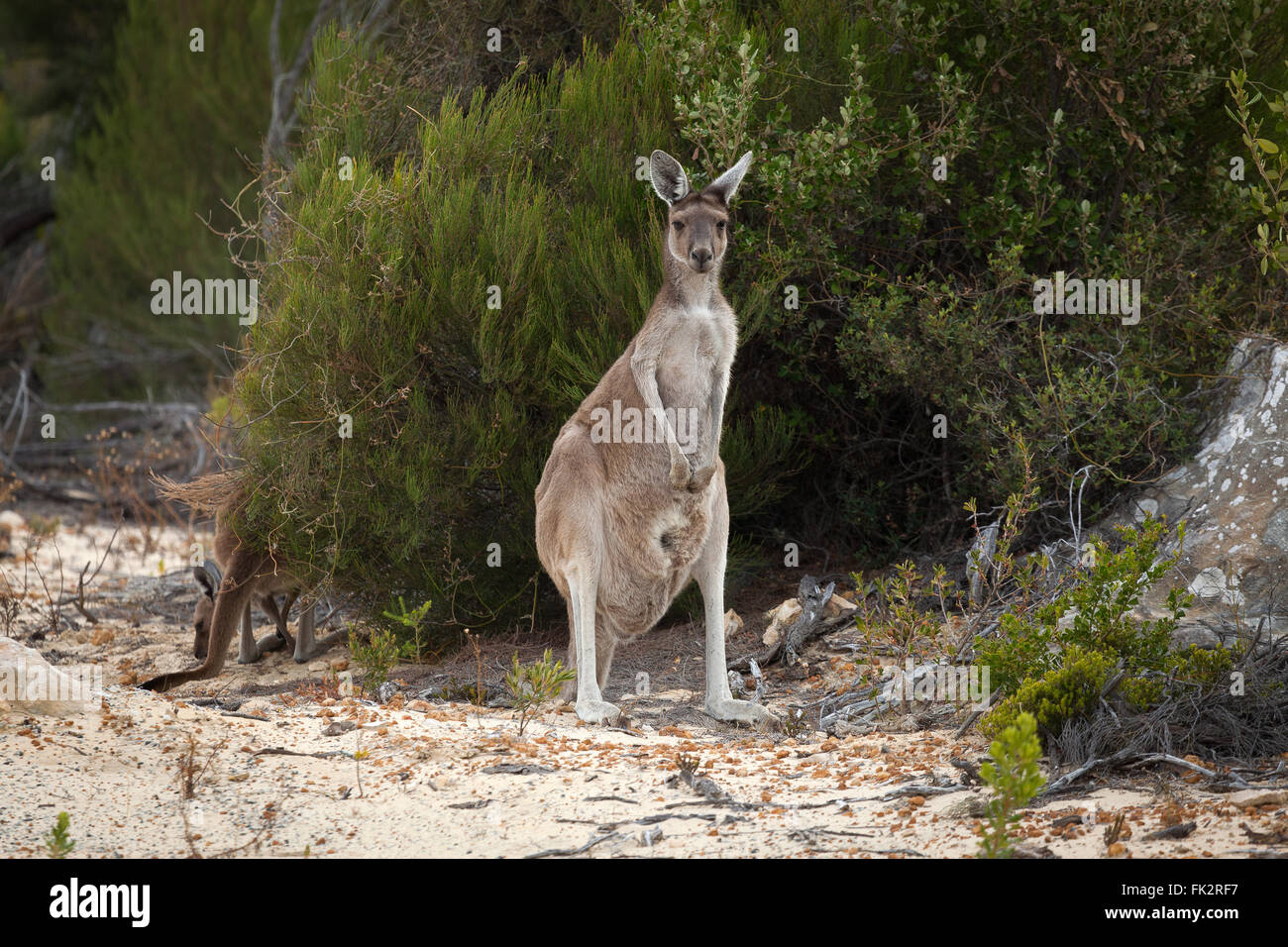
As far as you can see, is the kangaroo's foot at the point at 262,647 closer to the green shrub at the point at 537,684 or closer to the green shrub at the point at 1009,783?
the green shrub at the point at 537,684

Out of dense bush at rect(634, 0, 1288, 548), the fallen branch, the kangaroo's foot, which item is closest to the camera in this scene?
the fallen branch

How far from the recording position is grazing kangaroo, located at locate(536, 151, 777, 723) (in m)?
4.90

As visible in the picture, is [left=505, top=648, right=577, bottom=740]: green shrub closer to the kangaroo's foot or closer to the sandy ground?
the sandy ground

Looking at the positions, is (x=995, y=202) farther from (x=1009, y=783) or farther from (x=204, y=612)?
(x=204, y=612)

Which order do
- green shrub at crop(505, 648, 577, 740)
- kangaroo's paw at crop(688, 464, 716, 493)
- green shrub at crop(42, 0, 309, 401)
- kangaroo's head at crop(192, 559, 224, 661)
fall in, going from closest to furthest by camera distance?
green shrub at crop(505, 648, 577, 740), kangaroo's paw at crop(688, 464, 716, 493), kangaroo's head at crop(192, 559, 224, 661), green shrub at crop(42, 0, 309, 401)

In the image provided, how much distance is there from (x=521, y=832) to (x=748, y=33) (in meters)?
3.89

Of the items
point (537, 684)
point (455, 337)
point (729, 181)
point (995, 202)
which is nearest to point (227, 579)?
point (455, 337)

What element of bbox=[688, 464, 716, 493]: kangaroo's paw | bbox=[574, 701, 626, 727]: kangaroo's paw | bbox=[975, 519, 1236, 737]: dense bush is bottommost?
bbox=[574, 701, 626, 727]: kangaroo's paw

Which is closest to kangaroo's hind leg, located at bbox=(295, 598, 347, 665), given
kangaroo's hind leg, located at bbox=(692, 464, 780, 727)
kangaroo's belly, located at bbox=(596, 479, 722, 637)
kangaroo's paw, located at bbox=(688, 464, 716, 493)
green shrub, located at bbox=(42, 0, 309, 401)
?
kangaroo's belly, located at bbox=(596, 479, 722, 637)

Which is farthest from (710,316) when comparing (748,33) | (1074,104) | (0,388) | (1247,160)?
(0,388)

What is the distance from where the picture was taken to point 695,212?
492 cm

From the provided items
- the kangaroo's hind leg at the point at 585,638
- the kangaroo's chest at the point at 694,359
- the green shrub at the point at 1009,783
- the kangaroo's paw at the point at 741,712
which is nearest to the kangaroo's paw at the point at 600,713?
the kangaroo's hind leg at the point at 585,638

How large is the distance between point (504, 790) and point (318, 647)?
3.22 metres

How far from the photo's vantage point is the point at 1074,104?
21.0 feet
